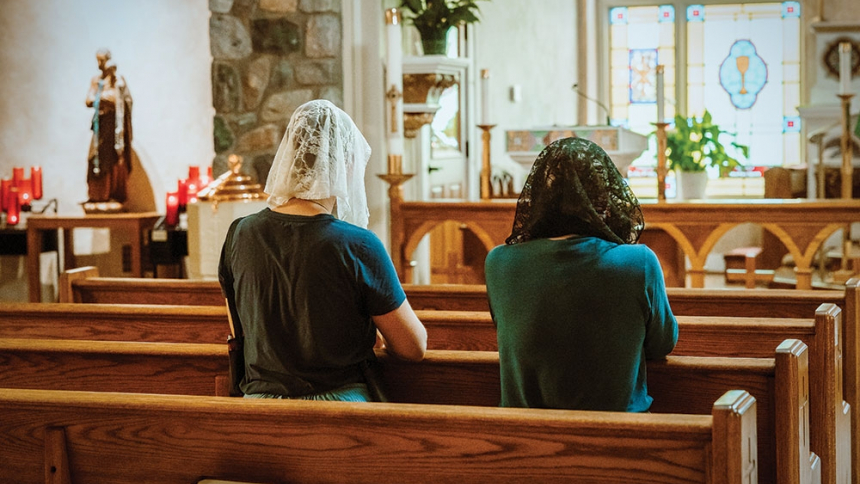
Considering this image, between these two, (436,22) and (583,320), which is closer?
(583,320)

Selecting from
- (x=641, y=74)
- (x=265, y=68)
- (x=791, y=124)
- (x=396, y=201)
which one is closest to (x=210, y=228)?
(x=396, y=201)

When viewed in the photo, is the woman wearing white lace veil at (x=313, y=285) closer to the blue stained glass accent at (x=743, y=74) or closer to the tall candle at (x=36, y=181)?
the tall candle at (x=36, y=181)

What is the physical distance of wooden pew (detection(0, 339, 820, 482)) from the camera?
207 cm

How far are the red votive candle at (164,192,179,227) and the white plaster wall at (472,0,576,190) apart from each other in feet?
9.36

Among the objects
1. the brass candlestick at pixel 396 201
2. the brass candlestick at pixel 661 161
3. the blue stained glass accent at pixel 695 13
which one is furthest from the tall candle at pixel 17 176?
the blue stained glass accent at pixel 695 13

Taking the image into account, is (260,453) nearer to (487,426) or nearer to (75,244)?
(487,426)

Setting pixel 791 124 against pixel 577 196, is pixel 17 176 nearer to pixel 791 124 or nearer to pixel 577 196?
pixel 577 196

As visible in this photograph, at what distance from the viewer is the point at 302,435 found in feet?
5.53

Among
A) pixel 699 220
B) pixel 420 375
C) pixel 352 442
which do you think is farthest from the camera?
pixel 699 220

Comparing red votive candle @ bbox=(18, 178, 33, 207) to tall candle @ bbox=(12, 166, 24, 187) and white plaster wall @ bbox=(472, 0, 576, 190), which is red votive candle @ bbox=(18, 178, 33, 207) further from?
white plaster wall @ bbox=(472, 0, 576, 190)

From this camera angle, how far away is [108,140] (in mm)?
5605

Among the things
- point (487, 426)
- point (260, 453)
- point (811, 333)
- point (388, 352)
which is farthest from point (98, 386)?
point (811, 333)

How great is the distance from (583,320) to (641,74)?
8.63m

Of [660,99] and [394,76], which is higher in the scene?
[394,76]
